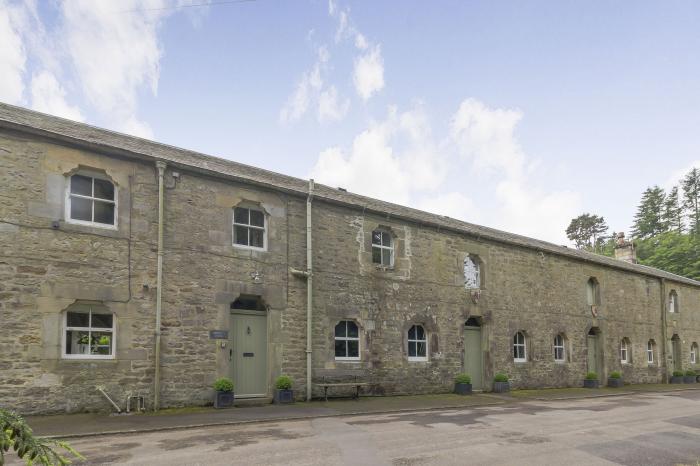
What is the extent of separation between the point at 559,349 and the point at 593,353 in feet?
9.32

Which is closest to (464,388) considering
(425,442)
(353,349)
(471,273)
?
(471,273)

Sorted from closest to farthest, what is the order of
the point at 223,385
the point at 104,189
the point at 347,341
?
1. the point at 104,189
2. the point at 223,385
3. the point at 347,341

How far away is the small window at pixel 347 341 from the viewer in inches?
610

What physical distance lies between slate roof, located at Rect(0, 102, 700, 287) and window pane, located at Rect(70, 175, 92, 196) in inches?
28.5

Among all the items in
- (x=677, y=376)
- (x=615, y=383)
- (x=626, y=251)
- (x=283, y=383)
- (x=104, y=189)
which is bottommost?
(x=677, y=376)

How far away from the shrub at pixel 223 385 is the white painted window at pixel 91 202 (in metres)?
4.32

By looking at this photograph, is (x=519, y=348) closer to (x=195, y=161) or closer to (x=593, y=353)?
(x=593, y=353)

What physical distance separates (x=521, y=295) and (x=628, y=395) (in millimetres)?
5143

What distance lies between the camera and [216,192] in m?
13.6

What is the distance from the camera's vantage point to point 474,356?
63.2 feet

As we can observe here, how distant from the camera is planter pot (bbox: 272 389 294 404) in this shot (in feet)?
44.4

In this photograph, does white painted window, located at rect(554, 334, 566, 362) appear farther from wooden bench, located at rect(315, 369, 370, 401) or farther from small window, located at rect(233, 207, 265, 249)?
small window, located at rect(233, 207, 265, 249)

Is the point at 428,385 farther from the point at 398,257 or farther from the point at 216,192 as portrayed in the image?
the point at 216,192

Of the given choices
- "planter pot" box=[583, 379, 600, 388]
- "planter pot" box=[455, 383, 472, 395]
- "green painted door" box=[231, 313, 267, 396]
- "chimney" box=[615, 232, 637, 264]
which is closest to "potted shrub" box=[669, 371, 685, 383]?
"chimney" box=[615, 232, 637, 264]
